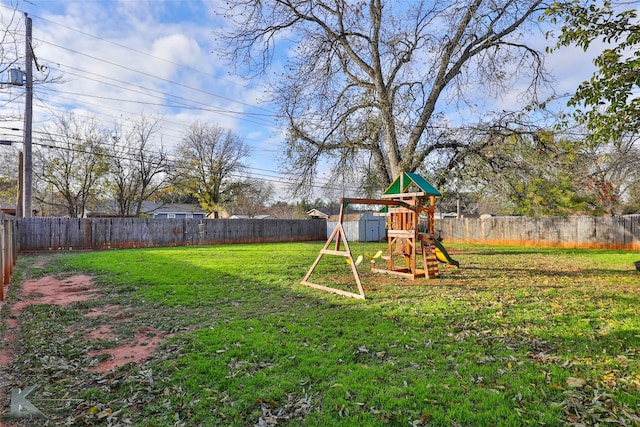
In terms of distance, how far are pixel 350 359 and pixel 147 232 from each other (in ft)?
57.6

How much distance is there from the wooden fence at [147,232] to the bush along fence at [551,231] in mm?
9712

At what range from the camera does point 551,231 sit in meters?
17.5

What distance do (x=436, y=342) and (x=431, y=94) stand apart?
10839 mm

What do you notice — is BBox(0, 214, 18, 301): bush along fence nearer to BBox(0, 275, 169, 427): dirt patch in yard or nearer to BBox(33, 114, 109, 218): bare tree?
BBox(0, 275, 169, 427): dirt patch in yard

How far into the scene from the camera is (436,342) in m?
3.81

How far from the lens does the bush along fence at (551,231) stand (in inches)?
606

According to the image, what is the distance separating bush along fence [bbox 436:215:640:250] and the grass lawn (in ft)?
38.3

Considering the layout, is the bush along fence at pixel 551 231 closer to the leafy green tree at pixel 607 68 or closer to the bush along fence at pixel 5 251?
the leafy green tree at pixel 607 68

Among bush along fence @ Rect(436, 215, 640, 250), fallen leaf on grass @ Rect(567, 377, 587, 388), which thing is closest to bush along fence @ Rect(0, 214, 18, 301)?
fallen leaf on grass @ Rect(567, 377, 587, 388)

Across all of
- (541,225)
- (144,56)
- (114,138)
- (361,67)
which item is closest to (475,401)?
(361,67)

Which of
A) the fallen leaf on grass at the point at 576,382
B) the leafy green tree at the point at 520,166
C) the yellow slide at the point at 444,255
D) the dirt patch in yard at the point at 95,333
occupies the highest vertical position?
the leafy green tree at the point at 520,166

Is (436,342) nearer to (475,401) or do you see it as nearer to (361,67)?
(475,401)

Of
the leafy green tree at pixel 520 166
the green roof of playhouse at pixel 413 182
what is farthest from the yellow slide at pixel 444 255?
the leafy green tree at pixel 520 166

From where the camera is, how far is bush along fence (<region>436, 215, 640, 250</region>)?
15.4 meters
